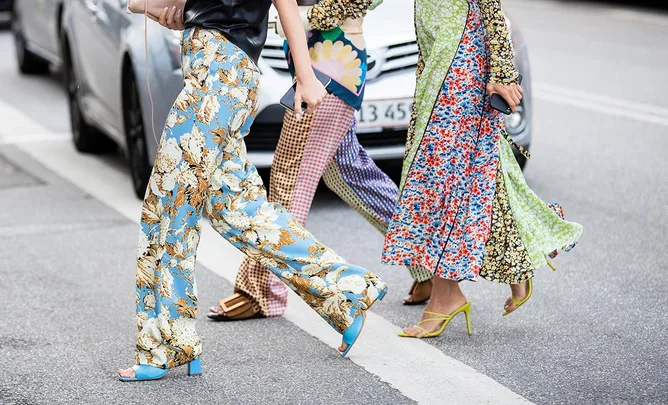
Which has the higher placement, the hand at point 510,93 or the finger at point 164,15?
the finger at point 164,15

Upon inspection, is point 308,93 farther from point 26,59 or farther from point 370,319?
point 26,59

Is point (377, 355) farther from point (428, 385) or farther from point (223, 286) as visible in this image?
point (223, 286)

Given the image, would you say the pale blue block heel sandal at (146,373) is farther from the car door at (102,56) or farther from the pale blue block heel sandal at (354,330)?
the car door at (102,56)

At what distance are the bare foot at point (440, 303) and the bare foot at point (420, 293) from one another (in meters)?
0.41

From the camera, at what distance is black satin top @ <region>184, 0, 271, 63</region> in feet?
13.3

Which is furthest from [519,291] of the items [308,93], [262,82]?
[262,82]

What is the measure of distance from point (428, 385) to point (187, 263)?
0.89 meters

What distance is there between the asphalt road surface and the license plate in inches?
20.6

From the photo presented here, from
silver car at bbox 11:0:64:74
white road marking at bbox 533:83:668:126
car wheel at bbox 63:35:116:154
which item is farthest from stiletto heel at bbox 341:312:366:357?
white road marking at bbox 533:83:668:126

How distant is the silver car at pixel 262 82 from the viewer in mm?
6785

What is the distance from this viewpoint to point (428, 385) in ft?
14.1

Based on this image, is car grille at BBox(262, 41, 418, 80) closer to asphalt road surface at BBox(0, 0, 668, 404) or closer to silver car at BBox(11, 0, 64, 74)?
asphalt road surface at BBox(0, 0, 668, 404)

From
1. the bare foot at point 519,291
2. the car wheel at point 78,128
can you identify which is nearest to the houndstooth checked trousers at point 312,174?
the bare foot at point 519,291

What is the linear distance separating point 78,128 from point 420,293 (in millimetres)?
4116
